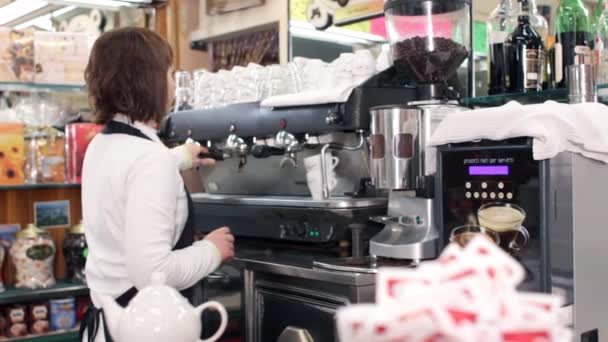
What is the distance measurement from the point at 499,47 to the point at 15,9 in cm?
247

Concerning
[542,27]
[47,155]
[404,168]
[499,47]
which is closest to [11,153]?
[47,155]

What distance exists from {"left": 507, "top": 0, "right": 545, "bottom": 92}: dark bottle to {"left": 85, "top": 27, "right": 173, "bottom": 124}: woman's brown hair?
1.01 meters

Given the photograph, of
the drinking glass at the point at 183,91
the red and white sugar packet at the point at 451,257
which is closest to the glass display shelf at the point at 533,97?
the drinking glass at the point at 183,91

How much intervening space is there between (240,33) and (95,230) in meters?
2.35

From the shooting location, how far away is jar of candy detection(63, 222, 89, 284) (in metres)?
3.23

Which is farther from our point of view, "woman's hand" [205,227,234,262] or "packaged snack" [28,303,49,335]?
"packaged snack" [28,303,49,335]

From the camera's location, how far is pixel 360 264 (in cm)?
201

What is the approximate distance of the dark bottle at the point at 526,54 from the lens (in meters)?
2.11

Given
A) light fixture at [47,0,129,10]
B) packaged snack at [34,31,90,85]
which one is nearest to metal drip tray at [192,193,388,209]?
packaged snack at [34,31,90,85]

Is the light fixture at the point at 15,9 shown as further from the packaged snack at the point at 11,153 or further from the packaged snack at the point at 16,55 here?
the packaged snack at the point at 11,153

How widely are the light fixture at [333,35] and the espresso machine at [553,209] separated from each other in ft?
4.71

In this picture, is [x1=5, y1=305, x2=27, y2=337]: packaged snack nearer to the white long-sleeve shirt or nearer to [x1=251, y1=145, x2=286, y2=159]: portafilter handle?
[x1=251, y1=145, x2=286, y2=159]: portafilter handle

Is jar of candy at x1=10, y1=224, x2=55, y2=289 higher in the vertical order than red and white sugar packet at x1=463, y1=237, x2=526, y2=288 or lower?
lower

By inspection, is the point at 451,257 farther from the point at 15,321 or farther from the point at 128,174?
the point at 15,321
